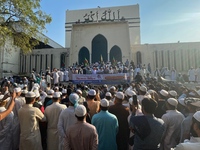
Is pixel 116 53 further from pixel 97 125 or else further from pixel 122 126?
pixel 97 125

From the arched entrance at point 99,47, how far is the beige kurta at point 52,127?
23348 mm

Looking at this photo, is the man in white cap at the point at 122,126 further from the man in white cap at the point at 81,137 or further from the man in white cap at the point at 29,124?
the man in white cap at the point at 29,124

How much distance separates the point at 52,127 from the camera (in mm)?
3672

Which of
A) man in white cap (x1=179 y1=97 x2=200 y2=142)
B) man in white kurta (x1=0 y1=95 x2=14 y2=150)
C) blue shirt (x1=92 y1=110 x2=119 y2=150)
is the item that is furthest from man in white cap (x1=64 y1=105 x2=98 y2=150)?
man in white kurta (x1=0 y1=95 x2=14 y2=150)

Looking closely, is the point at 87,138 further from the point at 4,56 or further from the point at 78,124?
the point at 4,56

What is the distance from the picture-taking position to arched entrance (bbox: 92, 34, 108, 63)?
1059 inches

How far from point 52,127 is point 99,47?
2407cm

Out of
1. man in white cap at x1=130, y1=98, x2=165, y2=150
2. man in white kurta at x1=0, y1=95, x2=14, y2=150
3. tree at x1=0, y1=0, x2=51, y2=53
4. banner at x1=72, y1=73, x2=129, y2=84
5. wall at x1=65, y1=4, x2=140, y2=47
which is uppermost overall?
wall at x1=65, y1=4, x2=140, y2=47

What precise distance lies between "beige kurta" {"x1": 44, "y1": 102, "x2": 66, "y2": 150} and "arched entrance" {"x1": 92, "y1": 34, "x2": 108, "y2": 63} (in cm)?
2335

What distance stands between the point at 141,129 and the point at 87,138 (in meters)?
0.76

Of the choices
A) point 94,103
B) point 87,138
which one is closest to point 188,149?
point 87,138

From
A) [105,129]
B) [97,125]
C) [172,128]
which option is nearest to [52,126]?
[97,125]

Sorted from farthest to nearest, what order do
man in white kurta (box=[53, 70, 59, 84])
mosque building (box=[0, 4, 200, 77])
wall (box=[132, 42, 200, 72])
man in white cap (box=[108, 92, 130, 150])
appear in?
wall (box=[132, 42, 200, 72]), mosque building (box=[0, 4, 200, 77]), man in white kurta (box=[53, 70, 59, 84]), man in white cap (box=[108, 92, 130, 150])

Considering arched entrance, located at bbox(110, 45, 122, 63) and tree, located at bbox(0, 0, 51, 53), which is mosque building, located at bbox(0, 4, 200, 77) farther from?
tree, located at bbox(0, 0, 51, 53)
